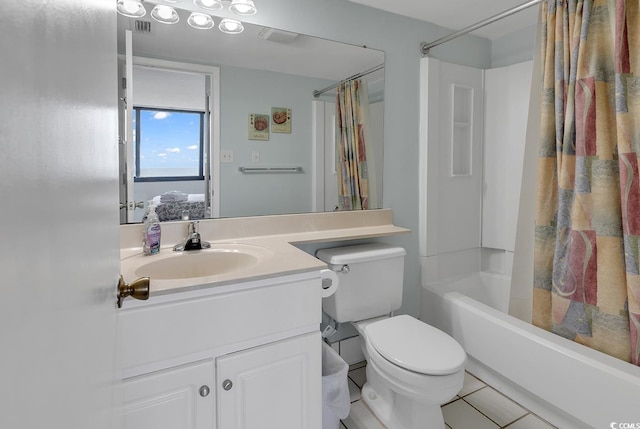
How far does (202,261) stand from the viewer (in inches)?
56.3

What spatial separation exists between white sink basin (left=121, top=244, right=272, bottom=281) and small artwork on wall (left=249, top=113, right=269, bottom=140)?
1.84 ft

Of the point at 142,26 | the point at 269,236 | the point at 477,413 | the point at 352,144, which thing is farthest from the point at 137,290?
the point at 477,413

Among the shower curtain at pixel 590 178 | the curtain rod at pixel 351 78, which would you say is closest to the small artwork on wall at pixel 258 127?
the curtain rod at pixel 351 78

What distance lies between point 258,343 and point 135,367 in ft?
1.22

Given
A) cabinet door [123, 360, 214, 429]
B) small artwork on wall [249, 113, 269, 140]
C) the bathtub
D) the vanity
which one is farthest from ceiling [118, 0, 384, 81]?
the bathtub

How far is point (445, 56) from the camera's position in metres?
2.26

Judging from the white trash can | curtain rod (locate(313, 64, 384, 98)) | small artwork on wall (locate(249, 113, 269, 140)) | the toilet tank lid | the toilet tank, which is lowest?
the white trash can

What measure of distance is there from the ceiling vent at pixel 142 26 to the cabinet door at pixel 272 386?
1371mm

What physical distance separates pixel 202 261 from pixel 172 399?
54 centimetres

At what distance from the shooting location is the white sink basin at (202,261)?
132 cm

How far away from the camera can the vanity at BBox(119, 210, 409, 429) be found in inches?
39.4

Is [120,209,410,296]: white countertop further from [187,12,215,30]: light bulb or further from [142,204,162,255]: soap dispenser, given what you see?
[187,12,215,30]: light bulb

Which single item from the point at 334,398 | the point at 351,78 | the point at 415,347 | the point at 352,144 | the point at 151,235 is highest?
the point at 351,78

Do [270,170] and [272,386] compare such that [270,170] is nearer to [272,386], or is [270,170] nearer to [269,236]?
[269,236]
